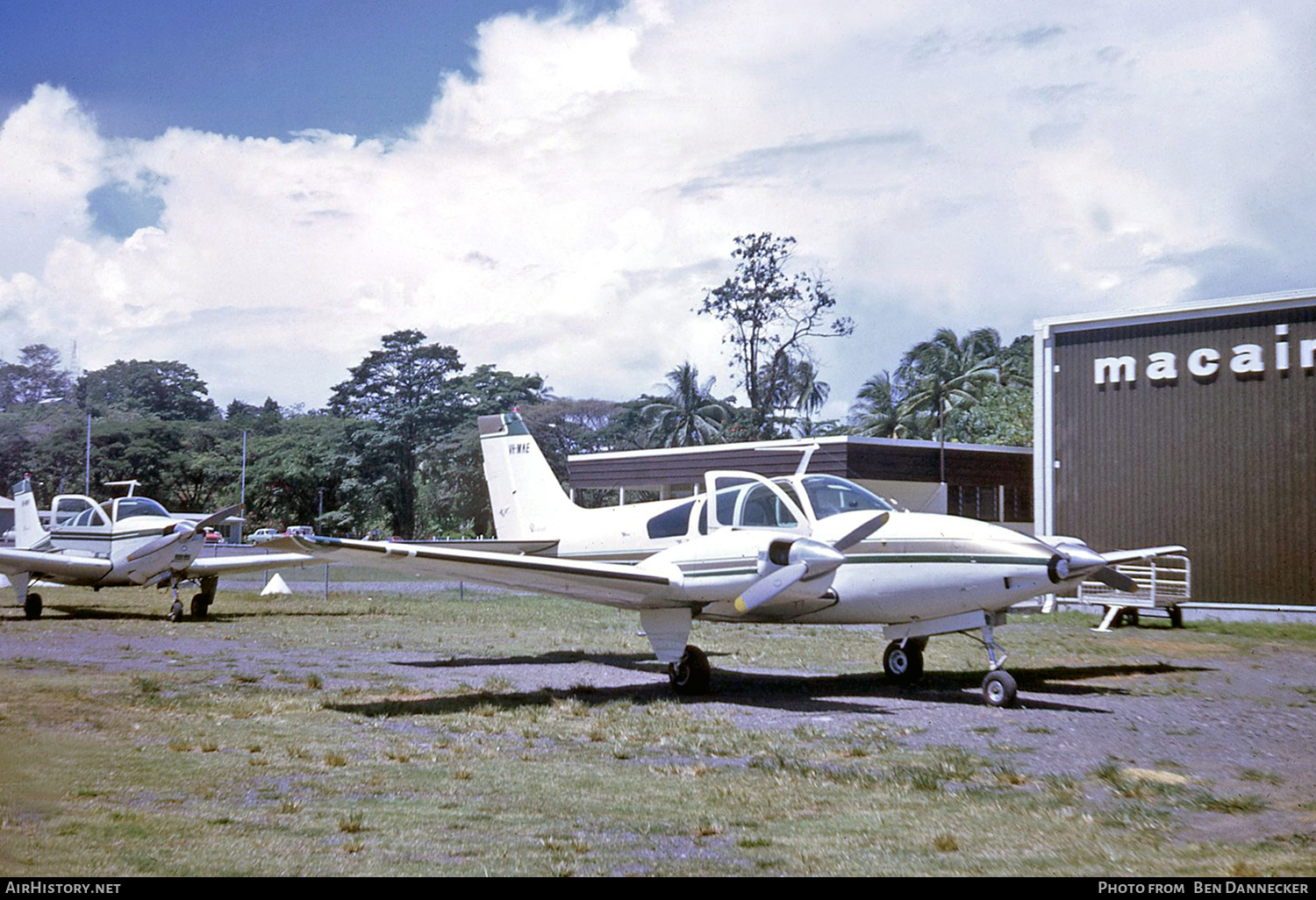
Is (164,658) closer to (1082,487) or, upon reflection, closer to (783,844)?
(783,844)

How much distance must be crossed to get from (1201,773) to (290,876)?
5903 mm

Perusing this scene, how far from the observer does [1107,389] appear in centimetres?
2542

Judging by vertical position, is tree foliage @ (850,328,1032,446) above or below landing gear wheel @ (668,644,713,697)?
above

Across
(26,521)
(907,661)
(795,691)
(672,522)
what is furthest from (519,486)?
(26,521)

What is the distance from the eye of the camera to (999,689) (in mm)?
10430

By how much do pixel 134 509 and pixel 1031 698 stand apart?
17260 millimetres

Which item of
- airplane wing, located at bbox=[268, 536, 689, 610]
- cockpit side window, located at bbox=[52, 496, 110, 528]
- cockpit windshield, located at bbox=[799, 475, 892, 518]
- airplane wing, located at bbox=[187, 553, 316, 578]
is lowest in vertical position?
airplane wing, located at bbox=[187, 553, 316, 578]

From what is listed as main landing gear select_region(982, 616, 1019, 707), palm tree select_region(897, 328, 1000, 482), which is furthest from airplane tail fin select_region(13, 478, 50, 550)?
palm tree select_region(897, 328, 1000, 482)

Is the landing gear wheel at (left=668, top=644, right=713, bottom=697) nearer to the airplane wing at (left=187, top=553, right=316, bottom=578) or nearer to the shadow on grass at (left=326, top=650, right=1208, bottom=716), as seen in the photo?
the shadow on grass at (left=326, top=650, right=1208, bottom=716)

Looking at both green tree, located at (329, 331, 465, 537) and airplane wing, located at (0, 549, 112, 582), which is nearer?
airplane wing, located at (0, 549, 112, 582)

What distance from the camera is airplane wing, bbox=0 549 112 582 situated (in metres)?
19.9

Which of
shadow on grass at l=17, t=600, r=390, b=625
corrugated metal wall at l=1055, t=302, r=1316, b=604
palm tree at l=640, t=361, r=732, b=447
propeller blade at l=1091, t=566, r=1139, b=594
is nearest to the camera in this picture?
propeller blade at l=1091, t=566, r=1139, b=594

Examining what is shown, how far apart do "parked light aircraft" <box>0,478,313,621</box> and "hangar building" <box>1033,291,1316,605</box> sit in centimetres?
1792
